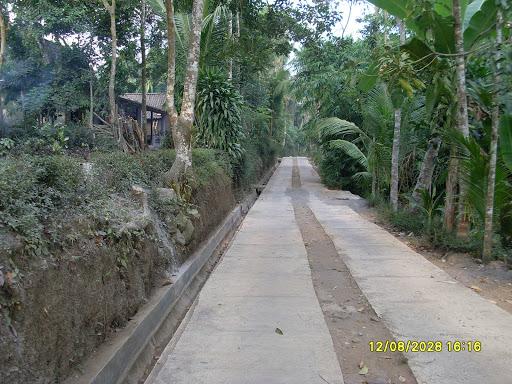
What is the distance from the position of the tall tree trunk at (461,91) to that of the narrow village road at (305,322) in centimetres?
98

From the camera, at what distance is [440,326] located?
15.0ft

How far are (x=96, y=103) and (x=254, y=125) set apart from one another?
8016 mm

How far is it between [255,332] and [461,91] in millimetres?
4660

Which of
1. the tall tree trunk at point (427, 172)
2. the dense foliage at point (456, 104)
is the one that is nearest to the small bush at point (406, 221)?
the dense foliage at point (456, 104)

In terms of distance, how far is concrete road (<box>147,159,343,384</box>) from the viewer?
147 inches

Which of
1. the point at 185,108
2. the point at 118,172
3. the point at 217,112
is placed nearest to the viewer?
the point at 118,172

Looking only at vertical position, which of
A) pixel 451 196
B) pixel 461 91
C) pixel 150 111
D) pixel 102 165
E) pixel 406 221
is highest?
pixel 150 111

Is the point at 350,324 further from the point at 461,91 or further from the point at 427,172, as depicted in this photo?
the point at 427,172

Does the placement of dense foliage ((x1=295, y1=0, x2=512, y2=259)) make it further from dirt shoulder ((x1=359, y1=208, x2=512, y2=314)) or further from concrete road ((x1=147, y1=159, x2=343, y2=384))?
concrete road ((x1=147, y1=159, x2=343, y2=384))

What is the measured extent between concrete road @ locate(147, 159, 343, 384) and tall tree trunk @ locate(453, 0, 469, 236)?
2.60 m
